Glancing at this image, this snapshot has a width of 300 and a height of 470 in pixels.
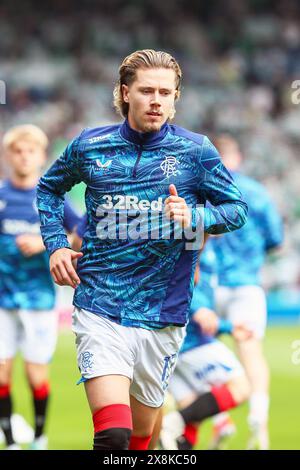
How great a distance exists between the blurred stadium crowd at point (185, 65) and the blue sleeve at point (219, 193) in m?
15.7

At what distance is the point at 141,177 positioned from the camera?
5594 mm

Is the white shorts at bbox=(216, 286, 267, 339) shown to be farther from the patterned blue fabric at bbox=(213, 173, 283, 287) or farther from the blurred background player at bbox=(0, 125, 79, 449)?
the blurred background player at bbox=(0, 125, 79, 449)

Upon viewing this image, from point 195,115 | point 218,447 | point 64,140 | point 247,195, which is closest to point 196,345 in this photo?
point 218,447

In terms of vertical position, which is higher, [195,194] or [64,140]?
[64,140]

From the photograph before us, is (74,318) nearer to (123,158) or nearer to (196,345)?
(123,158)

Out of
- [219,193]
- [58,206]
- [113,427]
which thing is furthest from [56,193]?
[113,427]

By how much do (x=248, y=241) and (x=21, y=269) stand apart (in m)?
1.92

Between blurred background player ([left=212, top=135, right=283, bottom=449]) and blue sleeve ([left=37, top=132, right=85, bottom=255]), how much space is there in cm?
328

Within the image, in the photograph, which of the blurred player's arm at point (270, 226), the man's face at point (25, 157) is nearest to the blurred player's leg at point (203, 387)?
the blurred player's arm at point (270, 226)

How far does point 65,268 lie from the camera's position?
5527 mm

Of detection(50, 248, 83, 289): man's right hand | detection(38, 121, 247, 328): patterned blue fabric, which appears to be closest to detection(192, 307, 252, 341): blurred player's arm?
detection(38, 121, 247, 328): patterned blue fabric

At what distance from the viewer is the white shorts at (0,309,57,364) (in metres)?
8.38

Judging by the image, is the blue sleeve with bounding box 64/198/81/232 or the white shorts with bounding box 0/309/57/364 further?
the white shorts with bounding box 0/309/57/364

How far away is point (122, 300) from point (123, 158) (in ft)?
2.30
